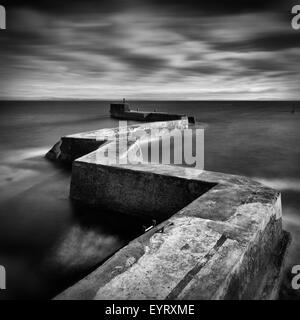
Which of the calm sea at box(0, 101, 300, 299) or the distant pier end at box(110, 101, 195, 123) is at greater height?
the distant pier end at box(110, 101, 195, 123)

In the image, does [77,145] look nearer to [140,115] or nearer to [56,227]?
[56,227]

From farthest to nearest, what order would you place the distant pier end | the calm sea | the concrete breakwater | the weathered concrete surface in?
the distant pier end < the weathered concrete surface < the calm sea < the concrete breakwater

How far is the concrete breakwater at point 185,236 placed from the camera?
2051 mm

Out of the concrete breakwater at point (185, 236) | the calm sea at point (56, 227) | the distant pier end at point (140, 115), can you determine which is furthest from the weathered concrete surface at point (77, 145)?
the distant pier end at point (140, 115)

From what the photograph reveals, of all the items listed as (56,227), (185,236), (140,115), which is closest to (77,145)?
(56,227)

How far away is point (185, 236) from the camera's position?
270cm

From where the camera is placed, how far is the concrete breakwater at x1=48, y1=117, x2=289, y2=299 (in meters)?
2.05

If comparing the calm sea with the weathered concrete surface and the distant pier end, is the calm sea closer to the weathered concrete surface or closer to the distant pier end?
the weathered concrete surface

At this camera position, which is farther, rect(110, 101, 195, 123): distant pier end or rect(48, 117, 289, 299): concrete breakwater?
rect(110, 101, 195, 123): distant pier end

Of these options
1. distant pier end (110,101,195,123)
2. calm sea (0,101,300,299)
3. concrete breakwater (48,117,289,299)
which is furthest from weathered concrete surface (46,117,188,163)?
distant pier end (110,101,195,123)

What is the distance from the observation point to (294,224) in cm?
520
